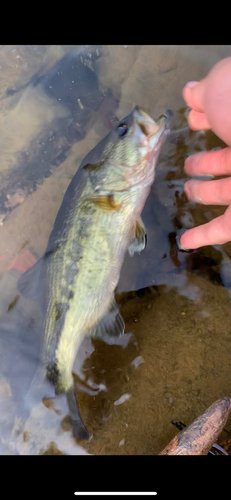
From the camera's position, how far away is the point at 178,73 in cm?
313

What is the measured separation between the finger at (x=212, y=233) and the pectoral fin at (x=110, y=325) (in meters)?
0.87

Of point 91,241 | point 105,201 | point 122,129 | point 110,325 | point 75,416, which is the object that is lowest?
point 75,416

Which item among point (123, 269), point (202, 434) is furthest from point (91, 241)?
point (202, 434)

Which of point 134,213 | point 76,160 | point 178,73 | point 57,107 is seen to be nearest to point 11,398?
point 134,213

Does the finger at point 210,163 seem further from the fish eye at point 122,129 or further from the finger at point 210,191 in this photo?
the fish eye at point 122,129

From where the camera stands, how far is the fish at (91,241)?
2.38 metres

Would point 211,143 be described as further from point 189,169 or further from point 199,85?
point 199,85

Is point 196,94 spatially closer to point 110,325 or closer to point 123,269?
point 123,269

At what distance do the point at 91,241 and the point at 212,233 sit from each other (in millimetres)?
956

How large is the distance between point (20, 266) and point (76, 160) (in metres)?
1.28

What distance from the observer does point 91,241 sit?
2.39m

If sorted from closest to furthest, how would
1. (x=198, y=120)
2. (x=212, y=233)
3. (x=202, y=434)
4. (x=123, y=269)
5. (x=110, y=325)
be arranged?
(x=202, y=434), (x=212, y=233), (x=198, y=120), (x=110, y=325), (x=123, y=269)

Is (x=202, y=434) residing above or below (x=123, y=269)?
below

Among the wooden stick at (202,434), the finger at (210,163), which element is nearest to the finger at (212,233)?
the finger at (210,163)
